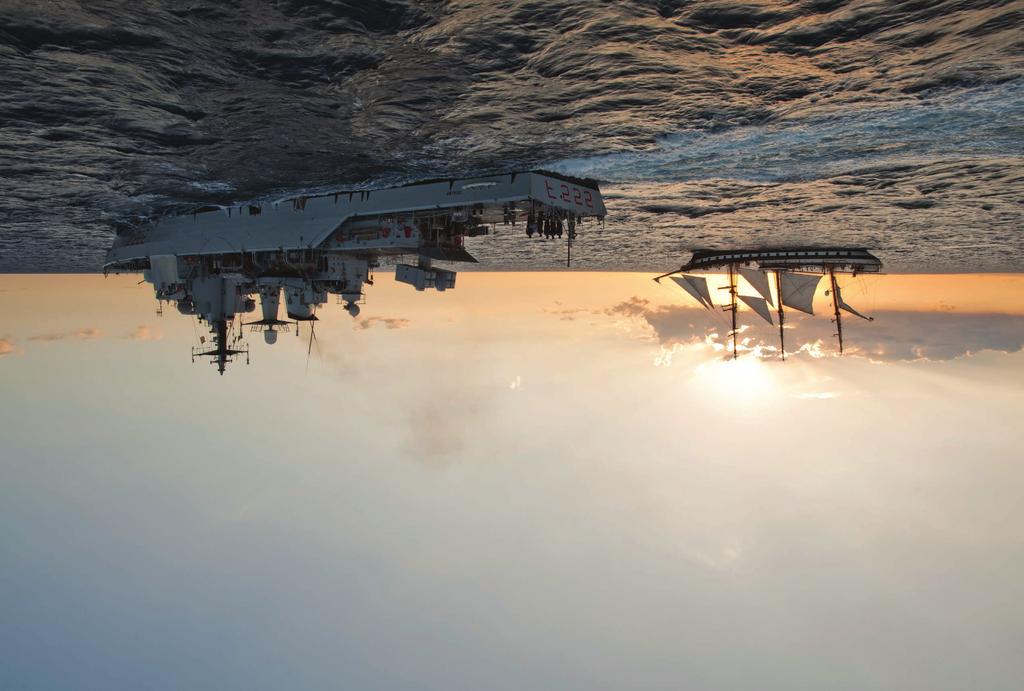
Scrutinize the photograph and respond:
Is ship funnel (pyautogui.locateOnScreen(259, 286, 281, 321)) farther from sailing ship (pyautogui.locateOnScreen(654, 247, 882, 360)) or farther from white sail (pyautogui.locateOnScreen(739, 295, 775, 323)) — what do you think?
white sail (pyautogui.locateOnScreen(739, 295, 775, 323))

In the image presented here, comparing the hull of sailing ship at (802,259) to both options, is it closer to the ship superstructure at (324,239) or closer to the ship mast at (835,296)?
the ship mast at (835,296)

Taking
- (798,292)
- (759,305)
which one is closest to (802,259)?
(798,292)

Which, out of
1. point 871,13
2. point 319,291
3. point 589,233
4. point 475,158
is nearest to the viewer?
point 871,13

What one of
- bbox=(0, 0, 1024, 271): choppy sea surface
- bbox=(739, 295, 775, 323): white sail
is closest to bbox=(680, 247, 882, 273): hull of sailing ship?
bbox=(0, 0, 1024, 271): choppy sea surface

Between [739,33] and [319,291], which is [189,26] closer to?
[739,33]

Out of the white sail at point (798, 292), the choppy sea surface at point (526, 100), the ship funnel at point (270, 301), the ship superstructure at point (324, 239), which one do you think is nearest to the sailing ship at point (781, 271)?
the white sail at point (798, 292)

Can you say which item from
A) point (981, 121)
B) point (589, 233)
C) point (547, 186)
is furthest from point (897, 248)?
point (547, 186)
